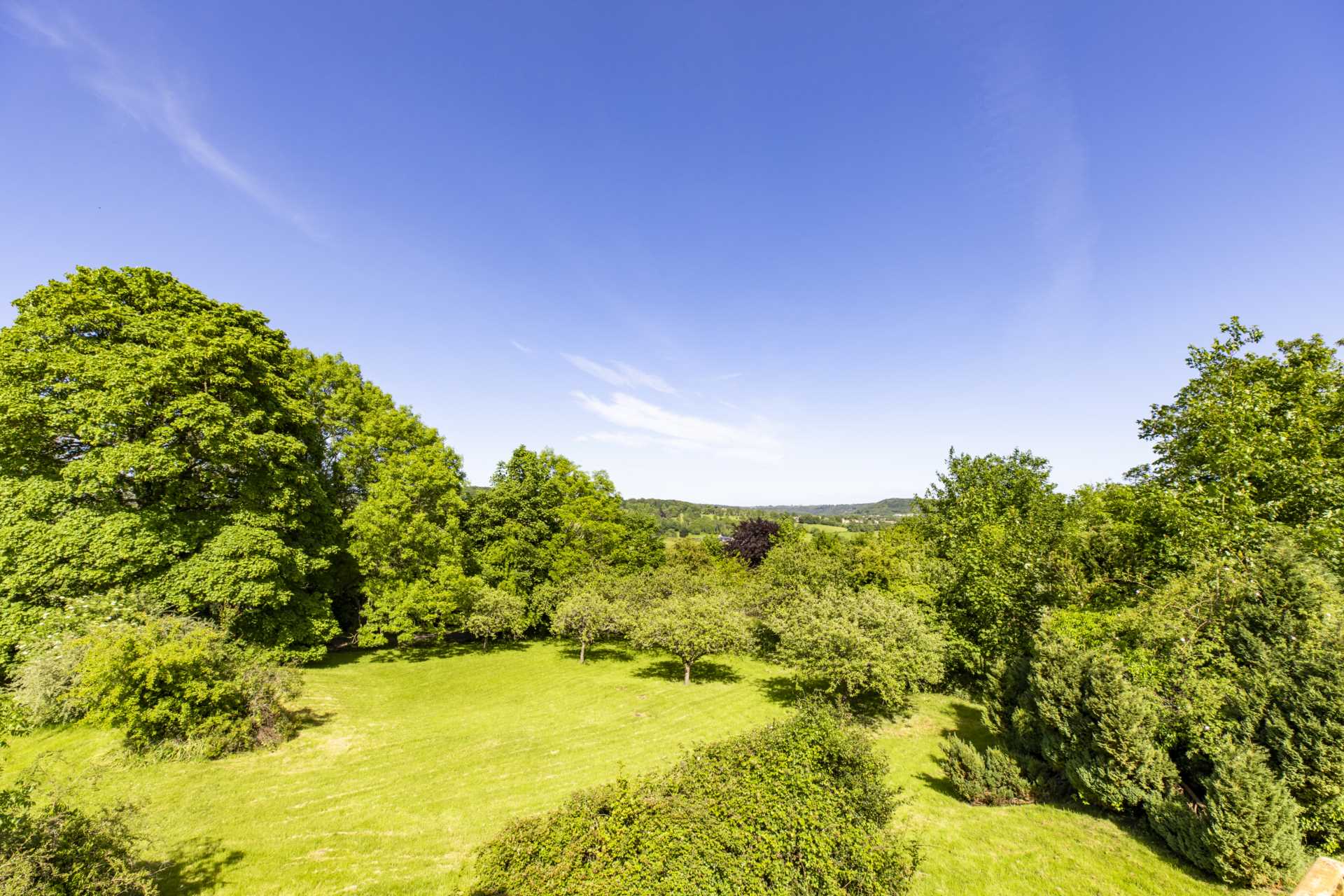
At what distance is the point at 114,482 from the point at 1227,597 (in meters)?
36.8

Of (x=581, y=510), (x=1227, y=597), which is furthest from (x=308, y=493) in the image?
(x=1227, y=597)

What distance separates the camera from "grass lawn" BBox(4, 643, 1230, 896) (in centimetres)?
944

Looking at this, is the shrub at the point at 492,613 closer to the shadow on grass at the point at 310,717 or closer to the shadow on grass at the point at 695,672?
the shadow on grass at the point at 695,672

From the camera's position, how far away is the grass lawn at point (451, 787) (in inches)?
372

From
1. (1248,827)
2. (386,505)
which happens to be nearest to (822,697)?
(1248,827)

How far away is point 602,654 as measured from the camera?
32594 mm

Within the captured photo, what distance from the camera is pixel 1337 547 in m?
13.6

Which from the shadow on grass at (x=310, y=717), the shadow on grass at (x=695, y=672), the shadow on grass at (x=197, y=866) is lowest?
the shadow on grass at (x=695, y=672)

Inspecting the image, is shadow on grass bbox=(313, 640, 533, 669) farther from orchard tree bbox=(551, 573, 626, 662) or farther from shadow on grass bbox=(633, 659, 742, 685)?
shadow on grass bbox=(633, 659, 742, 685)

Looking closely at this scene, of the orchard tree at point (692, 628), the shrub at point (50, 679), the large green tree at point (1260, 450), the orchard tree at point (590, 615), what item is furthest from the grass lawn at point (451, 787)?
the large green tree at point (1260, 450)

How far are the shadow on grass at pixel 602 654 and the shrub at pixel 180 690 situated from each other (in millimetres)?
17152

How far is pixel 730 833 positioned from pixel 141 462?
24.5 meters

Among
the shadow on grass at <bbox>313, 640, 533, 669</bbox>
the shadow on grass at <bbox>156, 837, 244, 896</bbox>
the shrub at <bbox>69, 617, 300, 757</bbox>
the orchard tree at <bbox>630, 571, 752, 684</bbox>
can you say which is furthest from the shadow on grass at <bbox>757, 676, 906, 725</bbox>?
the shrub at <bbox>69, 617, 300, 757</bbox>

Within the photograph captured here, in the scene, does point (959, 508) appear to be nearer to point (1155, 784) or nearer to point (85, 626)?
point (1155, 784)
